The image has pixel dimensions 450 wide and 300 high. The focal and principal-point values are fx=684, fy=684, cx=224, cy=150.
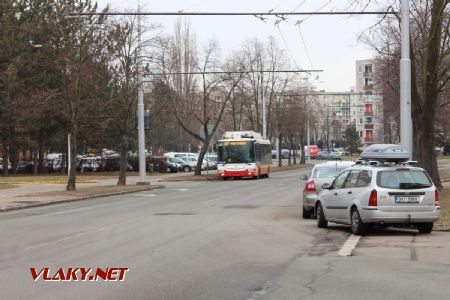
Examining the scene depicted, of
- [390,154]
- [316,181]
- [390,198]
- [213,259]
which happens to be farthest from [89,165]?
[213,259]

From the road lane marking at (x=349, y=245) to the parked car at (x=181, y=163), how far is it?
54.5m

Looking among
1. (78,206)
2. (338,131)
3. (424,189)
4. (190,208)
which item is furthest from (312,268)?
(338,131)

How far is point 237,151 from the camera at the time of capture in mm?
50625

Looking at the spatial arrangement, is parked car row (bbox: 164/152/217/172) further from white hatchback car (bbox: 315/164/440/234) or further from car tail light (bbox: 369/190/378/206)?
car tail light (bbox: 369/190/378/206)

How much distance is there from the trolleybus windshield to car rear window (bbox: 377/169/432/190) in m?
35.7

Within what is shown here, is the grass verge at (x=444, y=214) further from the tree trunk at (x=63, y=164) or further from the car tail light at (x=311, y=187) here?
the tree trunk at (x=63, y=164)

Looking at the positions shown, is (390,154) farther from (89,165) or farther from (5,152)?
(89,165)

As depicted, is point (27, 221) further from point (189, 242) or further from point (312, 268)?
point (312, 268)

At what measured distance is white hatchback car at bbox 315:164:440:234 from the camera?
1435 centimetres

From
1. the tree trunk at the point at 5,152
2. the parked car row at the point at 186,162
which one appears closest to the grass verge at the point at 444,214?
the tree trunk at the point at 5,152

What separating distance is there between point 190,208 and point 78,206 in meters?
5.00

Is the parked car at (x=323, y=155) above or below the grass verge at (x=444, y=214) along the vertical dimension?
above

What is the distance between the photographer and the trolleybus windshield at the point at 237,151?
5044cm

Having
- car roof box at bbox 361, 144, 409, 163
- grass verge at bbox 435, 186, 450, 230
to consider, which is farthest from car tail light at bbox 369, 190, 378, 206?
grass verge at bbox 435, 186, 450, 230
